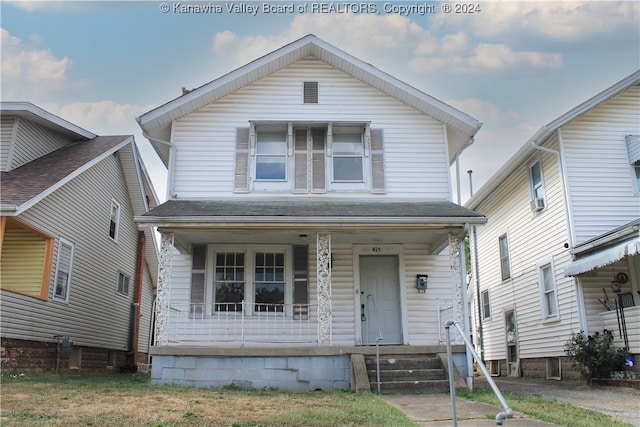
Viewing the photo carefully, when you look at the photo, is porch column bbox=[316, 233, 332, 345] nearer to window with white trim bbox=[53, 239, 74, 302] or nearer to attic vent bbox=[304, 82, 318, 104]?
attic vent bbox=[304, 82, 318, 104]

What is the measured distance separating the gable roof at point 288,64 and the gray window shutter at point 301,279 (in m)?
4.09

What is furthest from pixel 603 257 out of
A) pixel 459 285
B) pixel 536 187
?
pixel 536 187

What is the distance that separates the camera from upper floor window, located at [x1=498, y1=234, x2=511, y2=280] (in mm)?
17000

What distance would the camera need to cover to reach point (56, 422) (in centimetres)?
565

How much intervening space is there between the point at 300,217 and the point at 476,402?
4.44m

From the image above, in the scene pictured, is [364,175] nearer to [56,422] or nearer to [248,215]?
[248,215]

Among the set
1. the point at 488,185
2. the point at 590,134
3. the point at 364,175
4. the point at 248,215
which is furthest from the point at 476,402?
the point at 488,185

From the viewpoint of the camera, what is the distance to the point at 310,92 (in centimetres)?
1315

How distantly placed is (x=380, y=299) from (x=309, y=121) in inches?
171

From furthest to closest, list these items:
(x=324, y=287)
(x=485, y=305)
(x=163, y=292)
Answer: (x=485, y=305) < (x=324, y=287) < (x=163, y=292)

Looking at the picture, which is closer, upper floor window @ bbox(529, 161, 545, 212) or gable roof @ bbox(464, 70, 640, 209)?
gable roof @ bbox(464, 70, 640, 209)

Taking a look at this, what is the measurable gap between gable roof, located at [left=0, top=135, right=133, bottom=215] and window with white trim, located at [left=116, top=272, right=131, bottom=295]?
4197 mm

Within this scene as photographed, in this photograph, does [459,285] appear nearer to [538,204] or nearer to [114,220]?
[538,204]

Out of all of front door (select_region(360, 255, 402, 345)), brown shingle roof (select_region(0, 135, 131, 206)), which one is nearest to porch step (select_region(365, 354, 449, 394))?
front door (select_region(360, 255, 402, 345))
